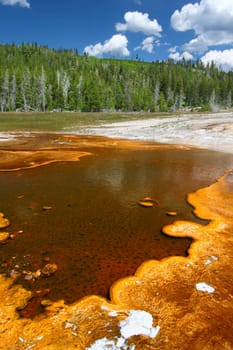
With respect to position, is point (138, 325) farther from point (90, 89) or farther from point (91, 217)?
point (90, 89)

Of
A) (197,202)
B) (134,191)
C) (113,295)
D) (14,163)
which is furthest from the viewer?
(14,163)

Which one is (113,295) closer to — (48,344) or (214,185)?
(48,344)

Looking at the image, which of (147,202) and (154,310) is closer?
(154,310)

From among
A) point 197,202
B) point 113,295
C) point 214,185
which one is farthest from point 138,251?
point 214,185

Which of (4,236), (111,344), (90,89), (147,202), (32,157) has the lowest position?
(111,344)

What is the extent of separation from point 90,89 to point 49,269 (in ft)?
262

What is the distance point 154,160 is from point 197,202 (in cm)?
743

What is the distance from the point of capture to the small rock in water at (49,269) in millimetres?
5289

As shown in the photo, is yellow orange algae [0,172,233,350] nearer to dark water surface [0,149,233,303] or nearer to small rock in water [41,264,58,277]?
dark water surface [0,149,233,303]

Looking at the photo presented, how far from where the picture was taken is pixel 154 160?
54.1ft

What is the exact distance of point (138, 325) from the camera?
12.9 ft

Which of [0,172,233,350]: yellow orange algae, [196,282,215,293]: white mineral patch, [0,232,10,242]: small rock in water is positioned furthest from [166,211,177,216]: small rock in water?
[0,232,10,242]: small rock in water

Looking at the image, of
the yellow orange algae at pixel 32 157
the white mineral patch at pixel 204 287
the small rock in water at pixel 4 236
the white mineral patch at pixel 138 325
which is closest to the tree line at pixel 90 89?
the yellow orange algae at pixel 32 157

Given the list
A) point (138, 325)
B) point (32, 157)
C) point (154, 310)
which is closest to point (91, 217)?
point (154, 310)
